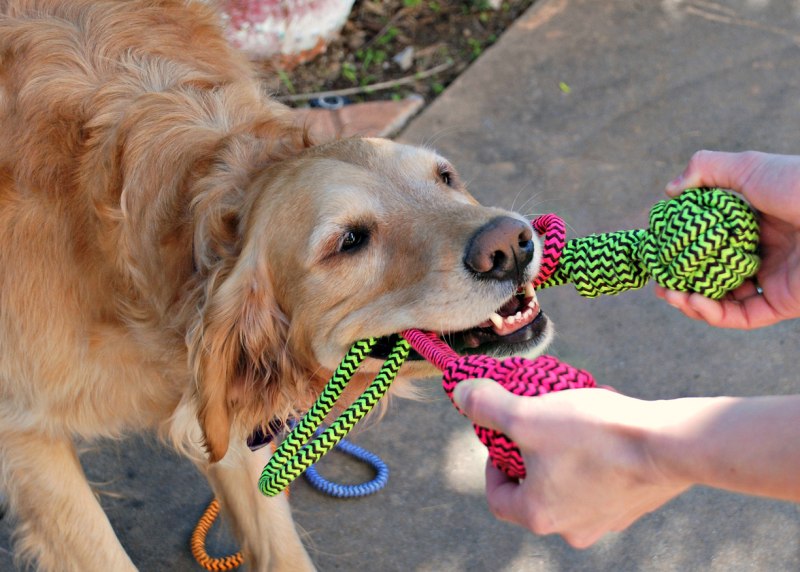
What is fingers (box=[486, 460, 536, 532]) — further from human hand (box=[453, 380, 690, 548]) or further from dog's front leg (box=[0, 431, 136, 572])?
dog's front leg (box=[0, 431, 136, 572])

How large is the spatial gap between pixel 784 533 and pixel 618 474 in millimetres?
1876

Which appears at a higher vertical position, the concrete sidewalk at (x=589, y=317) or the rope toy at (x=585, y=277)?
the rope toy at (x=585, y=277)

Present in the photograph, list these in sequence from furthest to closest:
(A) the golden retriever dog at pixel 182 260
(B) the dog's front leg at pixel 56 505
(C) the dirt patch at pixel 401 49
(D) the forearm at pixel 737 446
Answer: (C) the dirt patch at pixel 401 49
(B) the dog's front leg at pixel 56 505
(A) the golden retriever dog at pixel 182 260
(D) the forearm at pixel 737 446

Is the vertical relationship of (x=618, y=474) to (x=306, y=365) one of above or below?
above

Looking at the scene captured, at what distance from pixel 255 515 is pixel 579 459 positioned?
1.79m

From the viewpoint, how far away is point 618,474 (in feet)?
5.28

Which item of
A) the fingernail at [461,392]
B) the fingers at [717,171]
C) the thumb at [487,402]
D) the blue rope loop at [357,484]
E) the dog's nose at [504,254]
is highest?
the fingers at [717,171]

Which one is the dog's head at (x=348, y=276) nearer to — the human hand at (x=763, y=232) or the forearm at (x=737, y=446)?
the human hand at (x=763, y=232)

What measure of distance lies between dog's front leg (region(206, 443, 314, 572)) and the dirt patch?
8.58 feet

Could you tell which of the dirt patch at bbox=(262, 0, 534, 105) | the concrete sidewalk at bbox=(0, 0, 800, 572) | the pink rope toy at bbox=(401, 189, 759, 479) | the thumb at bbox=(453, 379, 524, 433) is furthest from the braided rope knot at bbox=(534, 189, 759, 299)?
the dirt patch at bbox=(262, 0, 534, 105)

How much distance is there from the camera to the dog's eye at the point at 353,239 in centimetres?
248

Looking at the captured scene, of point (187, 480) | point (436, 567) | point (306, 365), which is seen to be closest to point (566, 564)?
point (436, 567)

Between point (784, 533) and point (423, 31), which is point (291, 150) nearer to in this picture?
point (784, 533)

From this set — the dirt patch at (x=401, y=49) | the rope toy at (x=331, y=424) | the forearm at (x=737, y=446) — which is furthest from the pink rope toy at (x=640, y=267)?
the dirt patch at (x=401, y=49)
